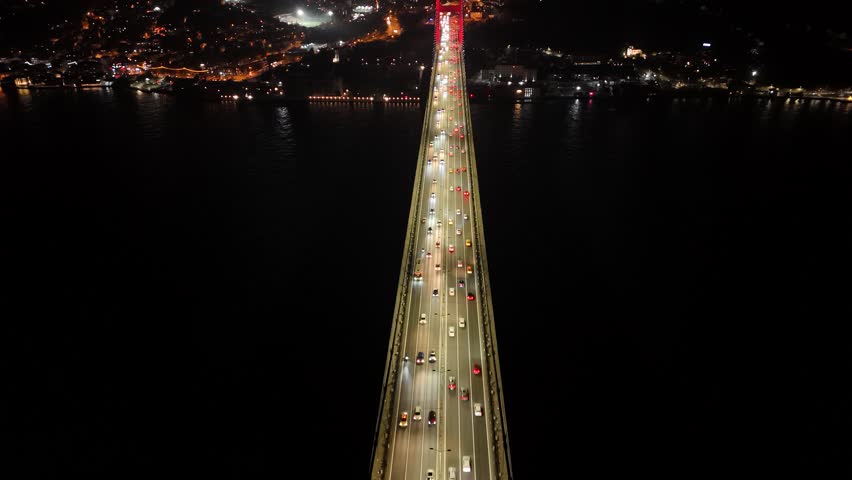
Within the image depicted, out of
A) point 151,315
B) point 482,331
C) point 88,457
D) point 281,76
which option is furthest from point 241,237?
point 281,76

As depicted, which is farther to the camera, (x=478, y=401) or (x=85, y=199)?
(x=85, y=199)

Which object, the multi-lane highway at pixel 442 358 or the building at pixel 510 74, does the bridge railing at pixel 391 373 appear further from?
the building at pixel 510 74

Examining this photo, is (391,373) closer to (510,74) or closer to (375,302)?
(375,302)

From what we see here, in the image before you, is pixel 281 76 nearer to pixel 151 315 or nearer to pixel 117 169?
pixel 117 169

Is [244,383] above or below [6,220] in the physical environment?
below

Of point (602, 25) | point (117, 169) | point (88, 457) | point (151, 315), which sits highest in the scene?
point (602, 25)

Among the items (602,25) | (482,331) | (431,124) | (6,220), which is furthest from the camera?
(602,25)

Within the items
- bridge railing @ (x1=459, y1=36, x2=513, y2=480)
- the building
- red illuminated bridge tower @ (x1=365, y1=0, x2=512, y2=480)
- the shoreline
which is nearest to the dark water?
bridge railing @ (x1=459, y1=36, x2=513, y2=480)

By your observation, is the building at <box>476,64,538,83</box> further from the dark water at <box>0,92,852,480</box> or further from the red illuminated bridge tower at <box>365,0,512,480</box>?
the red illuminated bridge tower at <box>365,0,512,480</box>
